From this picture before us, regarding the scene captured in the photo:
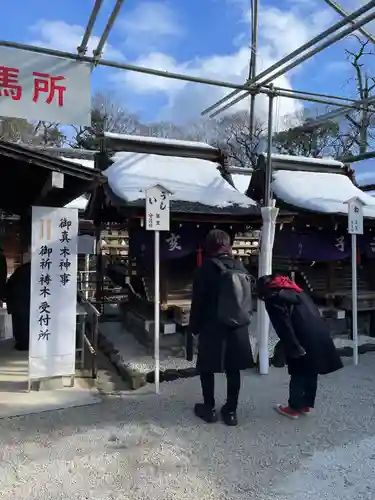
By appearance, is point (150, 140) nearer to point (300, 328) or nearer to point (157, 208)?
point (157, 208)

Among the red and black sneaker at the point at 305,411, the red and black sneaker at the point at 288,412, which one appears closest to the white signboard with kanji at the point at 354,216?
the red and black sneaker at the point at 305,411

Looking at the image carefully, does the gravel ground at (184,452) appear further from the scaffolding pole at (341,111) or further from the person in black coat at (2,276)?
the scaffolding pole at (341,111)

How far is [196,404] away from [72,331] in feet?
6.10

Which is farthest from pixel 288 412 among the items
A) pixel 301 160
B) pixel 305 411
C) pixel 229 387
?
pixel 301 160

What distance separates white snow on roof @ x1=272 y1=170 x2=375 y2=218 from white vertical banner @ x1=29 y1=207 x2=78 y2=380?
4.44 metres

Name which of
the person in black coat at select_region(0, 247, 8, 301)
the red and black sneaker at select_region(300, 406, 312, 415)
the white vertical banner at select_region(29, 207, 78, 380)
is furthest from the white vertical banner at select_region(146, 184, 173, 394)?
the person in black coat at select_region(0, 247, 8, 301)

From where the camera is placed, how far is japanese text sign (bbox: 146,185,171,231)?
Result: 18.5 feet

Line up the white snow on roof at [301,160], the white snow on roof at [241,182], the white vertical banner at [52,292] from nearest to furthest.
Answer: the white vertical banner at [52,292] → the white snow on roof at [301,160] → the white snow on roof at [241,182]

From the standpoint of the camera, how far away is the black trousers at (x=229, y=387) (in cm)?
449

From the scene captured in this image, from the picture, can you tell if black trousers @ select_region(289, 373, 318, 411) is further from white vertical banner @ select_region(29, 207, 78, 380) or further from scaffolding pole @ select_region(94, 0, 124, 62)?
scaffolding pole @ select_region(94, 0, 124, 62)

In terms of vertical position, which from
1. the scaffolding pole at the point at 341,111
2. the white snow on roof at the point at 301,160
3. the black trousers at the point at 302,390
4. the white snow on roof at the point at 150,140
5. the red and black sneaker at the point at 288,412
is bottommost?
the red and black sneaker at the point at 288,412

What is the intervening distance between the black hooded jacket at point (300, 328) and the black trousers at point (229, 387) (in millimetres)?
594

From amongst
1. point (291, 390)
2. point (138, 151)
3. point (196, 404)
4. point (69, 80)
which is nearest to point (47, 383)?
point (196, 404)

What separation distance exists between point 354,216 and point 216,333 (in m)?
3.79
